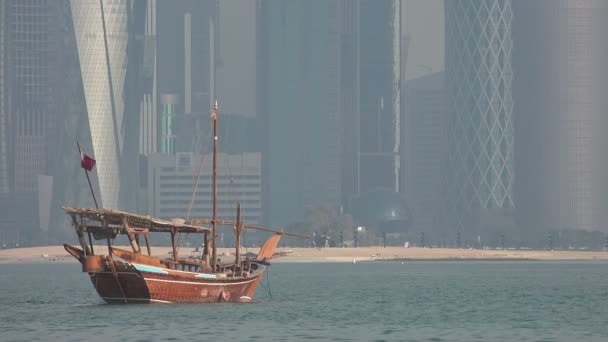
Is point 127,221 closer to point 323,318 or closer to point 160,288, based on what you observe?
point 160,288

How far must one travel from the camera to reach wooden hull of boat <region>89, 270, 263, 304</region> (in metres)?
139

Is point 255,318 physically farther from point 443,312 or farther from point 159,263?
point 443,312

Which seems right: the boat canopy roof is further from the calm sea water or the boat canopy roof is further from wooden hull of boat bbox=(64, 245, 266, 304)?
the calm sea water

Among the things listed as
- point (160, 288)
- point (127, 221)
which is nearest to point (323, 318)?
point (160, 288)

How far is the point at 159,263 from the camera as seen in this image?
138m

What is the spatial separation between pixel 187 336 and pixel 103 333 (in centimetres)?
734

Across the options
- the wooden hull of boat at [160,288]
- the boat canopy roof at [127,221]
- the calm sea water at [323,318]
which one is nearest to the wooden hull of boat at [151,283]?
the wooden hull of boat at [160,288]

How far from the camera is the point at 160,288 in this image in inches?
5472

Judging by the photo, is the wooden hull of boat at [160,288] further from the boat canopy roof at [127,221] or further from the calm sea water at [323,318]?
the boat canopy roof at [127,221]

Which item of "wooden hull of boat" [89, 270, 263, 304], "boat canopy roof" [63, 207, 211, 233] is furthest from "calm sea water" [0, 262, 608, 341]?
"boat canopy roof" [63, 207, 211, 233]

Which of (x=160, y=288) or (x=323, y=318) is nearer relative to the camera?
(x=323, y=318)

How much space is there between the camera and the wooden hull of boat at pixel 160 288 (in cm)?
13862

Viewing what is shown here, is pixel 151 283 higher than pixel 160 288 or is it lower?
higher

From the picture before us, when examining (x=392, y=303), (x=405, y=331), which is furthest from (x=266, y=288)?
(x=405, y=331)
